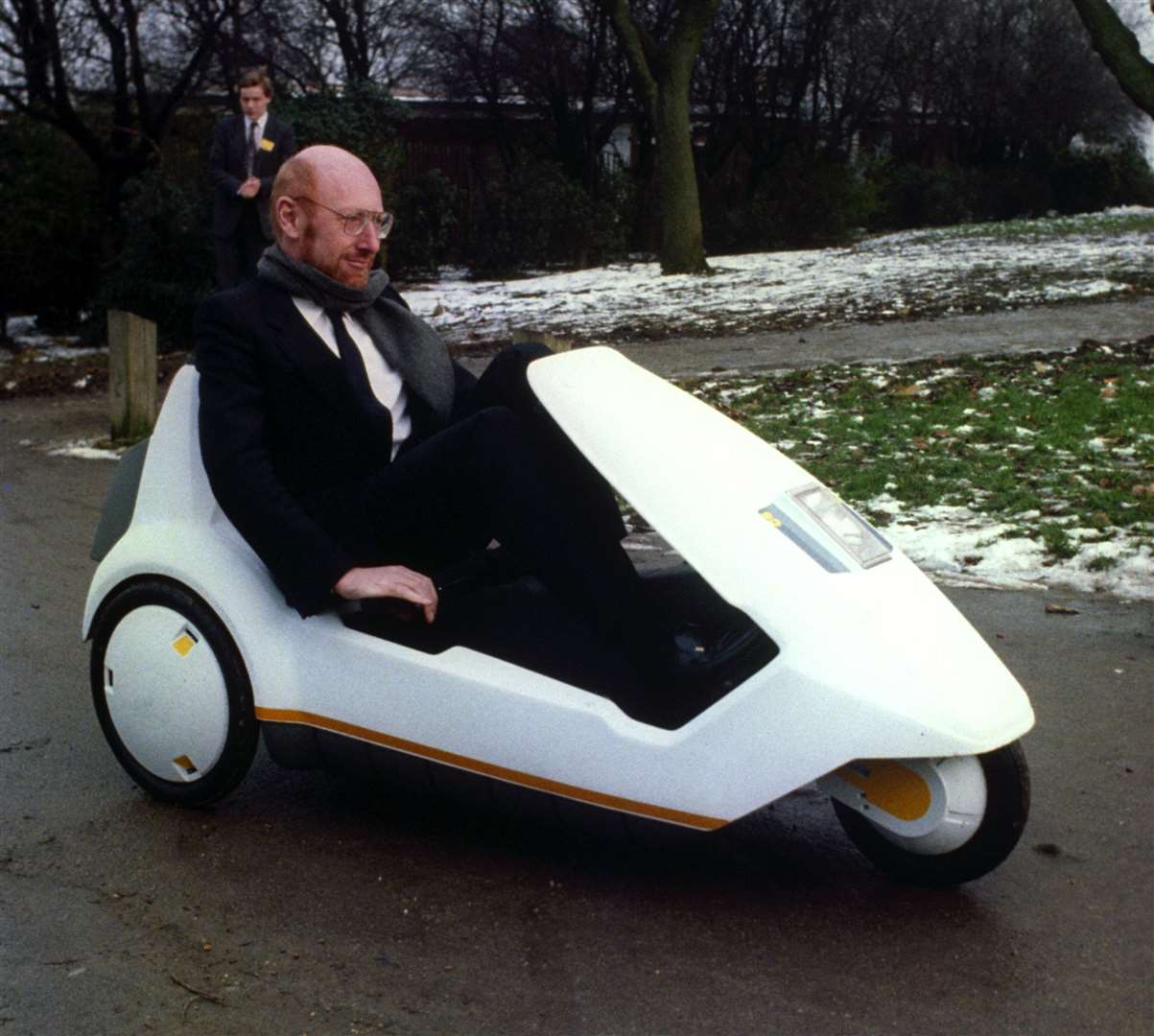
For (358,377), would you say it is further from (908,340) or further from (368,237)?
(908,340)

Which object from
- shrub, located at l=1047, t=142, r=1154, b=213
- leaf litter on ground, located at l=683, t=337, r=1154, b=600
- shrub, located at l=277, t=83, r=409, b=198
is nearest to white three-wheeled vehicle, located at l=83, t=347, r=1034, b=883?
leaf litter on ground, located at l=683, t=337, r=1154, b=600

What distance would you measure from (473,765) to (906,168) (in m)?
33.2

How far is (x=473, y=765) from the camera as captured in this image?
10.6ft

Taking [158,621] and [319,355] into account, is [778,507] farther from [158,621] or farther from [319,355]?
[158,621]

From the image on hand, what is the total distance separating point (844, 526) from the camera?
3193 millimetres

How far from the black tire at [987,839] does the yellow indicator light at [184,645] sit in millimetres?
1506

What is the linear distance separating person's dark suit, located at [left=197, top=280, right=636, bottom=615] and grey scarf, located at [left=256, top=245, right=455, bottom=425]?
3 cm

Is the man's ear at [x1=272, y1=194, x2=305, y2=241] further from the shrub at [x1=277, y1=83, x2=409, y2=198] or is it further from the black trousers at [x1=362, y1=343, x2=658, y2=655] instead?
the shrub at [x1=277, y1=83, x2=409, y2=198]

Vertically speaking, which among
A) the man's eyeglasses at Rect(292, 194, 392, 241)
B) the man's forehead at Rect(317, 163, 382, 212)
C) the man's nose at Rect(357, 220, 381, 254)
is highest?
the man's forehead at Rect(317, 163, 382, 212)

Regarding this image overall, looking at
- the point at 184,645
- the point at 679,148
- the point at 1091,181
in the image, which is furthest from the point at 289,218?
the point at 1091,181

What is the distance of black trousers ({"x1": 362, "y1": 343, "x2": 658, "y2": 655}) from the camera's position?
3172 mm

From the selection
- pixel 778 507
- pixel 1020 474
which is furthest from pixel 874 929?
pixel 1020 474

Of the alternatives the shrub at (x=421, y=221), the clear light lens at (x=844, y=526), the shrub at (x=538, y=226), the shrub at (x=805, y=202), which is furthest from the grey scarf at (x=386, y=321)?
the shrub at (x=805, y=202)

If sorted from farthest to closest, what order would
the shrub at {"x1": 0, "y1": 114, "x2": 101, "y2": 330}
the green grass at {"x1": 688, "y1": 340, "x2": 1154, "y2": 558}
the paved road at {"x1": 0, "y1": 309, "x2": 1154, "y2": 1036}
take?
1. the shrub at {"x1": 0, "y1": 114, "x2": 101, "y2": 330}
2. the green grass at {"x1": 688, "y1": 340, "x2": 1154, "y2": 558}
3. the paved road at {"x1": 0, "y1": 309, "x2": 1154, "y2": 1036}
